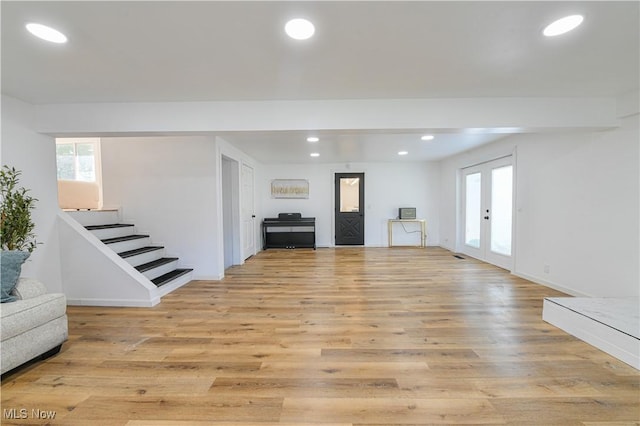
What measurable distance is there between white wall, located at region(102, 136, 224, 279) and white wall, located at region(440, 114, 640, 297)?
481cm

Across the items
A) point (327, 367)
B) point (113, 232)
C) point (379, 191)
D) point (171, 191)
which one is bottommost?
point (327, 367)

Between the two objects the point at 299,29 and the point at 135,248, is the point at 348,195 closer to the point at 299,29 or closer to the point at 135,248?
the point at 135,248

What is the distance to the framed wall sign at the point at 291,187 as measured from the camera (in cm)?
703

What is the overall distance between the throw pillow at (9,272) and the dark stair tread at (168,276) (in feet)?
4.66

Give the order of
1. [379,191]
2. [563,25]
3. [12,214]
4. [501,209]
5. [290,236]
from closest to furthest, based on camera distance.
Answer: [563,25] < [12,214] < [501,209] < [290,236] < [379,191]

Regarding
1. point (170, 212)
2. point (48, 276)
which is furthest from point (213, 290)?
point (48, 276)

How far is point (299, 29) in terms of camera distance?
1.53 m

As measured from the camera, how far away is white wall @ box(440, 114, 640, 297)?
266 centimetres

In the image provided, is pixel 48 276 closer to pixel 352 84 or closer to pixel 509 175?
pixel 352 84

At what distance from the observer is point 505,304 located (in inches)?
117

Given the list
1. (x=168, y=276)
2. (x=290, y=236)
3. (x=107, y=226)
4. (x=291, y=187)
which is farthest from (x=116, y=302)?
(x=291, y=187)

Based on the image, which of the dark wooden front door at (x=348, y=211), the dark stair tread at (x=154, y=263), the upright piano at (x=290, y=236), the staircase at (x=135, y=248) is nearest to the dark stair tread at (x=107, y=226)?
the staircase at (x=135, y=248)

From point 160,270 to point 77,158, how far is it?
4878 mm

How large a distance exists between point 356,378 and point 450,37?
2.31 meters
